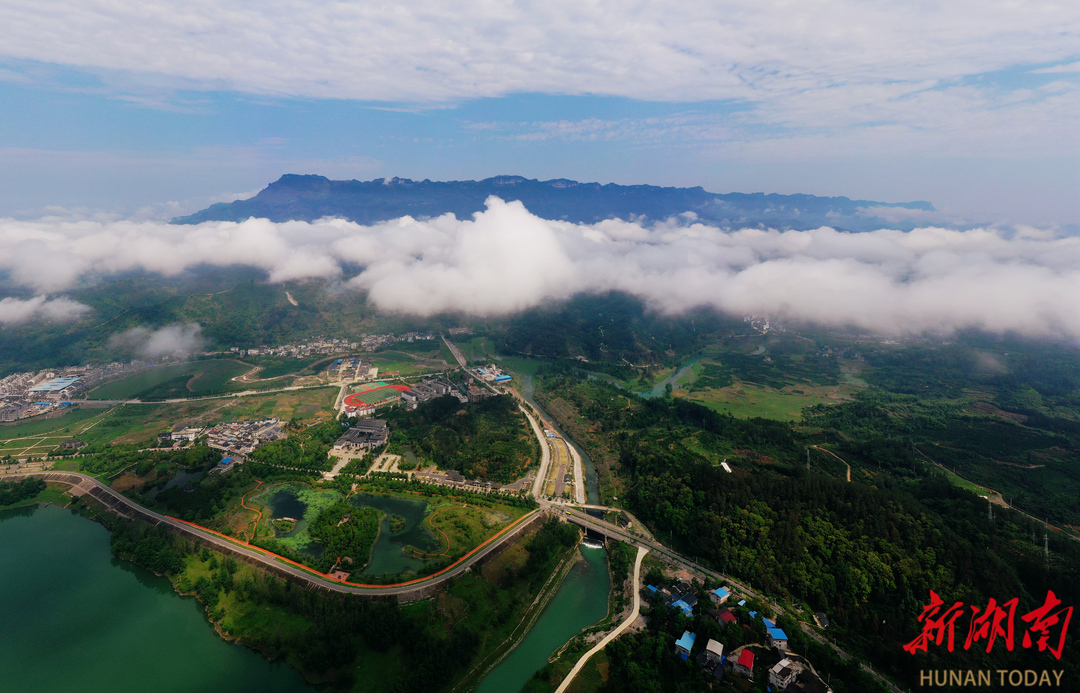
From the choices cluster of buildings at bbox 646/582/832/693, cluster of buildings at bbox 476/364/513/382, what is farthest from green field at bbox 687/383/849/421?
cluster of buildings at bbox 646/582/832/693

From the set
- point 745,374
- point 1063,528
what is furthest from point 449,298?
point 1063,528

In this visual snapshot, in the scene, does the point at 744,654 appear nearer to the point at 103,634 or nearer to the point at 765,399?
the point at 103,634

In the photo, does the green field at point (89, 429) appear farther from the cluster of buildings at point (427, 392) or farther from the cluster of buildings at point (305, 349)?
the cluster of buildings at point (427, 392)

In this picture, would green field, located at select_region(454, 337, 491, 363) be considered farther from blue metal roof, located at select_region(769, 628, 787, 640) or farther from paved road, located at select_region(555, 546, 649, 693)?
blue metal roof, located at select_region(769, 628, 787, 640)

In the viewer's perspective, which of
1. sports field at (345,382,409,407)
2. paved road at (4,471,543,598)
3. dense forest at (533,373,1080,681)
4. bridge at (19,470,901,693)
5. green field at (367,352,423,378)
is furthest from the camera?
green field at (367,352,423,378)

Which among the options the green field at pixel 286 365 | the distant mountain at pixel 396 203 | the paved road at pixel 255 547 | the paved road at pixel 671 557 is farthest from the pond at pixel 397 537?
the distant mountain at pixel 396 203
